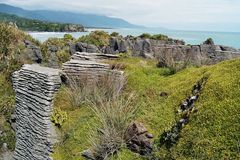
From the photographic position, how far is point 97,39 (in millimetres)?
44062

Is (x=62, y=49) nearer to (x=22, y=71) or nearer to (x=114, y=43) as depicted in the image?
(x=114, y=43)

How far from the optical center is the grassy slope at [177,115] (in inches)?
268

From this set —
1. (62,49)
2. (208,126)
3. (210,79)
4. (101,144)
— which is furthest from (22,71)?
(62,49)

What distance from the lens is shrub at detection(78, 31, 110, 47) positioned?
1700 inches

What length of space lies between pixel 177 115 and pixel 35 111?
3.98m

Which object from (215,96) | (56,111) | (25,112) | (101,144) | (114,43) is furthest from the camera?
(114,43)

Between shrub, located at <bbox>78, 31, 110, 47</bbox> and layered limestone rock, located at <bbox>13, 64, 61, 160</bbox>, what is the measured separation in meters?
30.9

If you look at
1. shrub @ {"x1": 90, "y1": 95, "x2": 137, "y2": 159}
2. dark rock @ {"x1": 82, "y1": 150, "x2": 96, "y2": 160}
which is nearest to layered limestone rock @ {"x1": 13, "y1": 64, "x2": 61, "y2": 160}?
dark rock @ {"x1": 82, "y1": 150, "x2": 96, "y2": 160}

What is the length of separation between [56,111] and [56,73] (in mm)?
1082

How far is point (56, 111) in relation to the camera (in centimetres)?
1071

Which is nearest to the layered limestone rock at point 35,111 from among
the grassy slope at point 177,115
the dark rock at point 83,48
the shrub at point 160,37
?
the grassy slope at point 177,115

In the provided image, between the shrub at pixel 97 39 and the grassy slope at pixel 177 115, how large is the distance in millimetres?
31125

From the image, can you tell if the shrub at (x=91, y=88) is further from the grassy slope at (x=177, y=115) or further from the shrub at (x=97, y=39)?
the shrub at (x=97, y=39)

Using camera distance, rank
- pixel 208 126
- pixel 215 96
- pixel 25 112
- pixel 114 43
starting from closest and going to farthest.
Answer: pixel 208 126 → pixel 215 96 → pixel 25 112 → pixel 114 43
